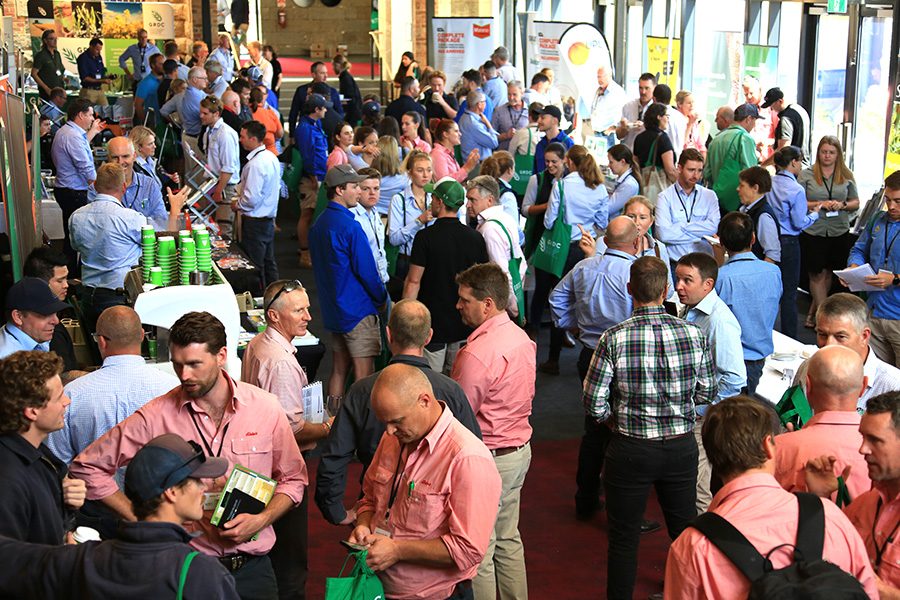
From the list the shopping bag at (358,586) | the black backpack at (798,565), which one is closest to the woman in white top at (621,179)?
the shopping bag at (358,586)

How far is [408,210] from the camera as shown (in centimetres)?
644

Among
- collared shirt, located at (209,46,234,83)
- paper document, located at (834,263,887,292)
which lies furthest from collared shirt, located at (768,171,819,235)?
collared shirt, located at (209,46,234,83)

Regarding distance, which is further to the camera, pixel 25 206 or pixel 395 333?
pixel 25 206

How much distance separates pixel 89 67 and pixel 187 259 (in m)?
11.0

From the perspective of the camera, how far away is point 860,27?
28.9 feet

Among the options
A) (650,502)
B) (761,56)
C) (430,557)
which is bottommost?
(650,502)

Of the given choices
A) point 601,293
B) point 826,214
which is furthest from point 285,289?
point 826,214

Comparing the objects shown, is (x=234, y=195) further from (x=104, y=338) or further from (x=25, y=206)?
(x=104, y=338)

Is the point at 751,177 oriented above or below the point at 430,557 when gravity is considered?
above

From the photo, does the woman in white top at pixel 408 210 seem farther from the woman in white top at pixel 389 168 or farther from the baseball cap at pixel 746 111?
the baseball cap at pixel 746 111

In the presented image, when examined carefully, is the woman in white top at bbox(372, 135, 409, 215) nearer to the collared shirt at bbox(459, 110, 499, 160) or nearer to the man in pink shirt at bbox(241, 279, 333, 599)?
the collared shirt at bbox(459, 110, 499, 160)

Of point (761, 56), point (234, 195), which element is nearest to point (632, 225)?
point (234, 195)

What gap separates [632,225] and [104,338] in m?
2.80

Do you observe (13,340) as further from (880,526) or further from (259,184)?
(259,184)
